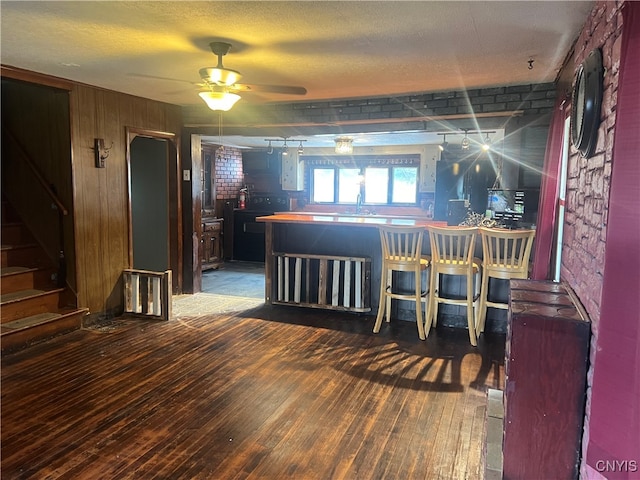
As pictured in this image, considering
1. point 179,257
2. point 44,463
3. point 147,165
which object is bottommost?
point 44,463

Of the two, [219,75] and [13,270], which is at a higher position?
[219,75]

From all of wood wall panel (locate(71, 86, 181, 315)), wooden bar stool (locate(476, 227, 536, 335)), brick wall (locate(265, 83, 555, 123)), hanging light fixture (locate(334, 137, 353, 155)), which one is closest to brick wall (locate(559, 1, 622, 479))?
wooden bar stool (locate(476, 227, 536, 335))

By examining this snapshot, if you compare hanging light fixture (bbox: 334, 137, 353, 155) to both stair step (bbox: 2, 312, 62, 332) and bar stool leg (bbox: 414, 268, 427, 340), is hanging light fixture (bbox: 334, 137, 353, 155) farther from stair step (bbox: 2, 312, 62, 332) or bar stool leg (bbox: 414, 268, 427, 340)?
stair step (bbox: 2, 312, 62, 332)

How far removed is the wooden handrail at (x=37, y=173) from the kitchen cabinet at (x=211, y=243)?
3.21 meters

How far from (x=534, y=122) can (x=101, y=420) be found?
4250mm

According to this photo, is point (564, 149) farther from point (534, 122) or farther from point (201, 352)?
point (201, 352)

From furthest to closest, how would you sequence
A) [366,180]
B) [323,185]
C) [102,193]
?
[323,185], [366,180], [102,193]

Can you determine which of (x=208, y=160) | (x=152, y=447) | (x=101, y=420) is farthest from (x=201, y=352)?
(x=208, y=160)

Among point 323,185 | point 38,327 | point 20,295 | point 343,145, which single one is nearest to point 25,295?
point 20,295

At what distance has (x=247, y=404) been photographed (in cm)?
289

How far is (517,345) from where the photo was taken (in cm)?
184

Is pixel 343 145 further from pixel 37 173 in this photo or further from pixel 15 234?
pixel 15 234

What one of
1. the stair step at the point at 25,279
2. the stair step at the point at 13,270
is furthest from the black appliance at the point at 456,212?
the stair step at the point at 13,270

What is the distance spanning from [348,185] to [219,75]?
6260 mm
